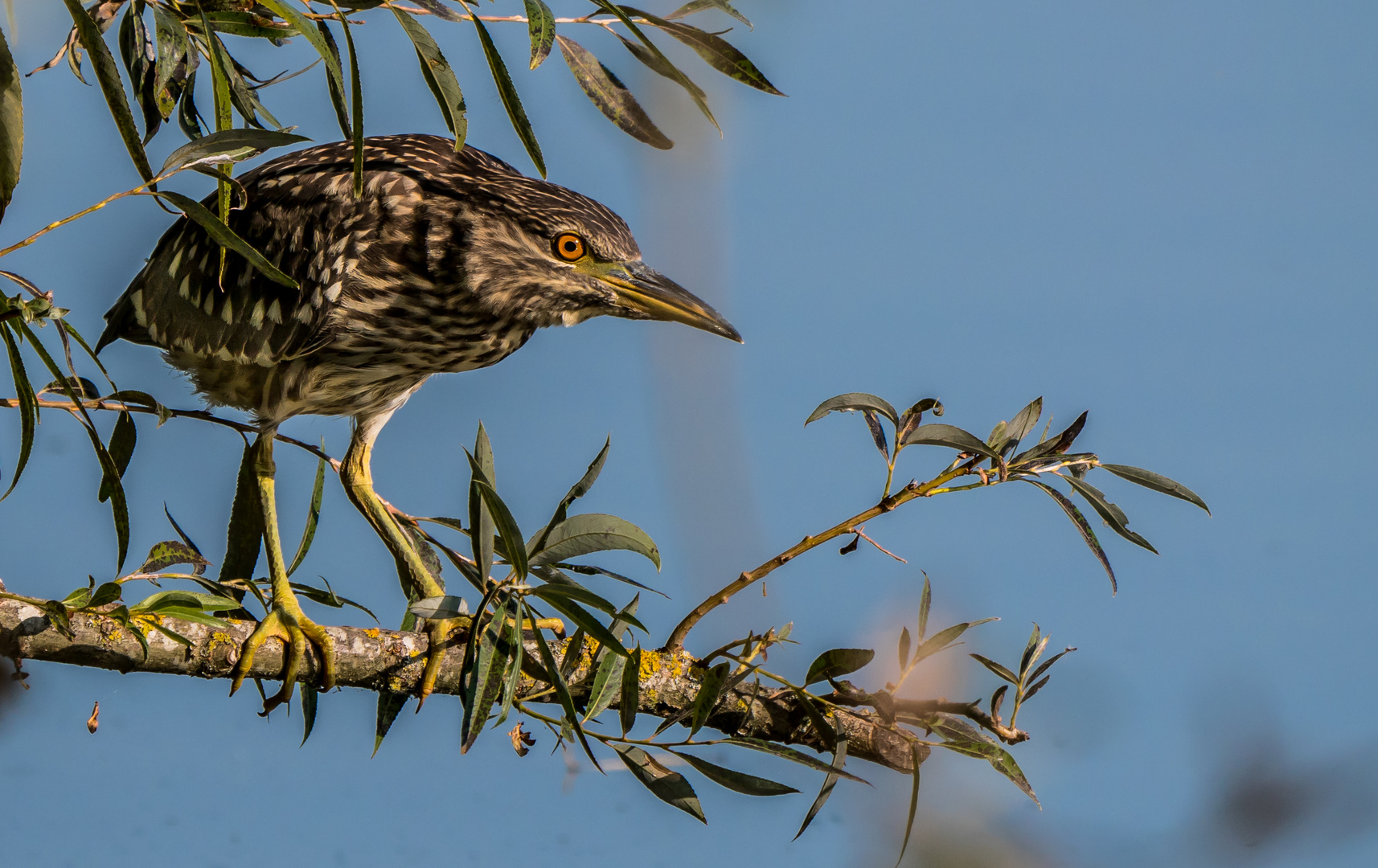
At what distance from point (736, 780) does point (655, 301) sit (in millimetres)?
1052

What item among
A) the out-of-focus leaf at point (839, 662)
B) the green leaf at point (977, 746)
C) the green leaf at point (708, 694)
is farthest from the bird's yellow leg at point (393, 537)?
the green leaf at point (977, 746)

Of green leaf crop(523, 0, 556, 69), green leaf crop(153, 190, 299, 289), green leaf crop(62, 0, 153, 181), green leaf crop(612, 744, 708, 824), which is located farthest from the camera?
green leaf crop(612, 744, 708, 824)

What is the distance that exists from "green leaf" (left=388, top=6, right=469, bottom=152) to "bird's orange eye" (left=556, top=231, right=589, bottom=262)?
953mm

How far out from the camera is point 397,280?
7.89 ft

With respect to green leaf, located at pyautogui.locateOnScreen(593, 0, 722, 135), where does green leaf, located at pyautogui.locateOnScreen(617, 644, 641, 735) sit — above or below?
below

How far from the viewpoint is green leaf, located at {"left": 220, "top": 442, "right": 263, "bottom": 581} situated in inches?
Answer: 96.8

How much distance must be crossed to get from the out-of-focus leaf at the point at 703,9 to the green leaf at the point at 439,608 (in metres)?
0.85

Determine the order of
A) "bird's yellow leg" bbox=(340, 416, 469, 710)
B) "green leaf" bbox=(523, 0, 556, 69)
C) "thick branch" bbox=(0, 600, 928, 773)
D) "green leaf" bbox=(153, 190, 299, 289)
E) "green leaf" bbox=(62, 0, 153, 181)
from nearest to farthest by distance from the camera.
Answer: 1. "green leaf" bbox=(62, 0, 153, 181)
2. "green leaf" bbox=(153, 190, 299, 289)
3. "green leaf" bbox=(523, 0, 556, 69)
4. "thick branch" bbox=(0, 600, 928, 773)
5. "bird's yellow leg" bbox=(340, 416, 469, 710)

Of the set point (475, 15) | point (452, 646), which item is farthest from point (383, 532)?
point (475, 15)

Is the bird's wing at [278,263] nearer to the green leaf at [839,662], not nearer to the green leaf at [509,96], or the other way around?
the green leaf at [509,96]

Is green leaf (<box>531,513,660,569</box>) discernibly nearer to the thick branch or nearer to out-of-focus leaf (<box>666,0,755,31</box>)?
the thick branch

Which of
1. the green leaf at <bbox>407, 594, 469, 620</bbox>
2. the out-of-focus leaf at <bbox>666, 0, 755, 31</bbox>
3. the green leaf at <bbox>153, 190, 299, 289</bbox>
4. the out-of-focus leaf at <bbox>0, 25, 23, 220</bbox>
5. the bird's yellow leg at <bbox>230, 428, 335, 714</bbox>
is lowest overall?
the bird's yellow leg at <bbox>230, 428, 335, 714</bbox>

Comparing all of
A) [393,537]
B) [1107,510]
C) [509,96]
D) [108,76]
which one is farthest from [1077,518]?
[393,537]

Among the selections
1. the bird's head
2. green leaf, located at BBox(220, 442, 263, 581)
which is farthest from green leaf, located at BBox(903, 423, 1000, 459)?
green leaf, located at BBox(220, 442, 263, 581)
